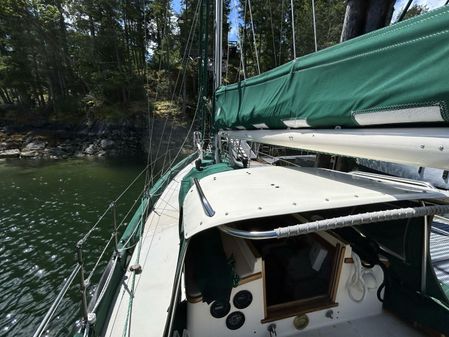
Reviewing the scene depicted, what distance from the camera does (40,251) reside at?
7387 millimetres

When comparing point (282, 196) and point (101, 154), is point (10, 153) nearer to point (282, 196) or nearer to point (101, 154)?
point (101, 154)

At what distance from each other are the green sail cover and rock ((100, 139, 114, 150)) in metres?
22.6

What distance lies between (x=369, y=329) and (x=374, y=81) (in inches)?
79.4

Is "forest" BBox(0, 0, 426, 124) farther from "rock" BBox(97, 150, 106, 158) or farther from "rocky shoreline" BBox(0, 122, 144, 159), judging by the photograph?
"rock" BBox(97, 150, 106, 158)

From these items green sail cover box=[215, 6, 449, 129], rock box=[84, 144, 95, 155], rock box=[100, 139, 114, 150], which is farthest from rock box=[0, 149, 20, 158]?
green sail cover box=[215, 6, 449, 129]

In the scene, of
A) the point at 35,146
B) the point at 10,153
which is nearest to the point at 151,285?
the point at 35,146

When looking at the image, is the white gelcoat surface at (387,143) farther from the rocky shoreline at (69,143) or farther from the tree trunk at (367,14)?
the rocky shoreline at (69,143)

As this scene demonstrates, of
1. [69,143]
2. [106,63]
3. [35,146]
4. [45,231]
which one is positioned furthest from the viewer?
[106,63]

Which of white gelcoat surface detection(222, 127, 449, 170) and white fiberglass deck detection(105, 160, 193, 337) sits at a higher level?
white gelcoat surface detection(222, 127, 449, 170)

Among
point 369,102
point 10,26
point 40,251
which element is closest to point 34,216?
point 40,251

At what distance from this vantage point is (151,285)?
3.04m

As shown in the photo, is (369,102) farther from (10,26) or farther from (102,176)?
(10,26)

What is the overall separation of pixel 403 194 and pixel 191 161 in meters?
8.00

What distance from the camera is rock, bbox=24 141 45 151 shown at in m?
22.3
